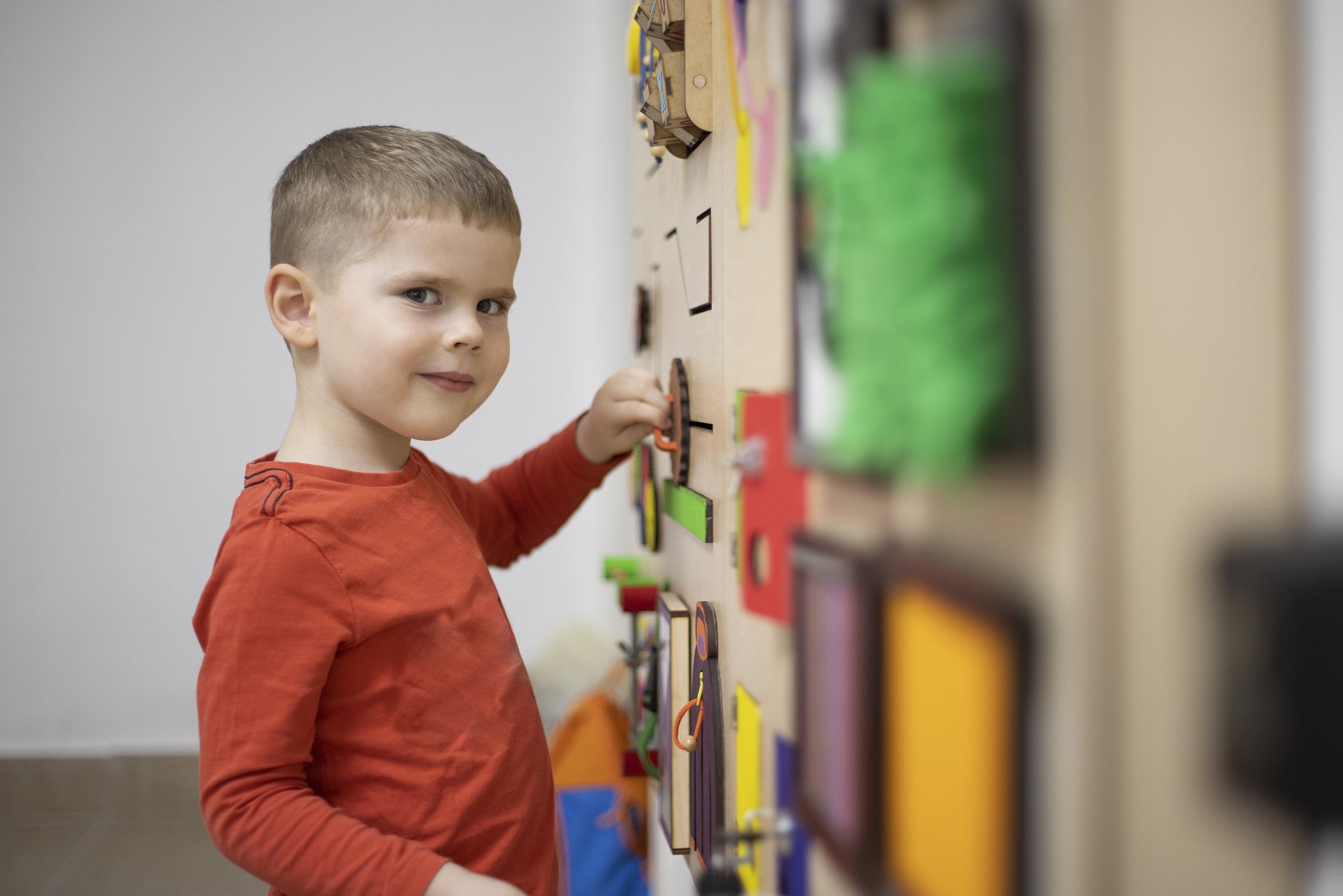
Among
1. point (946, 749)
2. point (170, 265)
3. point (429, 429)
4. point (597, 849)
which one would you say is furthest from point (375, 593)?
point (170, 265)

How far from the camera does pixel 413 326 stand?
67cm

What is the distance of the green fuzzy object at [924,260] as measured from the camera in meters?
0.24

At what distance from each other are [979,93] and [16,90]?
2087 millimetres

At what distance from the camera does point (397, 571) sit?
0.67 m

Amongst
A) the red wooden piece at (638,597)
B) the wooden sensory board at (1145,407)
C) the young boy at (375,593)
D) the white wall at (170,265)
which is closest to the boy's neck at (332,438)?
the young boy at (375,593)

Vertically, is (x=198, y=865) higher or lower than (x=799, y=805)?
lower

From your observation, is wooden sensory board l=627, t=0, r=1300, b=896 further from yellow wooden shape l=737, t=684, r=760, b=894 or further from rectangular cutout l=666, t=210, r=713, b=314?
rectangular cutout l=666, t=210, r=713, b=314

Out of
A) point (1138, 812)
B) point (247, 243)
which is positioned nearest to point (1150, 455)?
point (1138, 812)

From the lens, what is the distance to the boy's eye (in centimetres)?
68

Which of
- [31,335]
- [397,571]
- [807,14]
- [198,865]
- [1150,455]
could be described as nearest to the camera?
[1150,455]

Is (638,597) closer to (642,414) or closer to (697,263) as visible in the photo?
(642,414)

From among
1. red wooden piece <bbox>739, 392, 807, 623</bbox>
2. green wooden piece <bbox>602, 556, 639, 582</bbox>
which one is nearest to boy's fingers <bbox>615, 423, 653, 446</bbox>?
green wooden piece <bbox>602, 556, 639, 582</bbox>

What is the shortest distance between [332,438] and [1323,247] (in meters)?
0.66

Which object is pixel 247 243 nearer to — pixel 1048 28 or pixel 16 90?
pixel 16 90
